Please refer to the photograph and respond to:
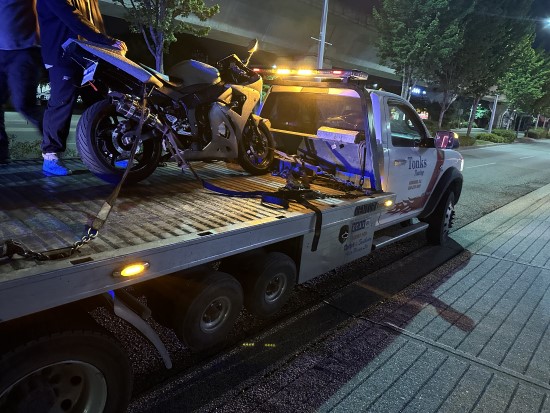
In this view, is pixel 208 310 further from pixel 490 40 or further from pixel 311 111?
pixel 490 40

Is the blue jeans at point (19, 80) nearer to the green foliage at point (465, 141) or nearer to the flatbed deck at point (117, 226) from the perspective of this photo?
the flatbed deck at point (117, 226)

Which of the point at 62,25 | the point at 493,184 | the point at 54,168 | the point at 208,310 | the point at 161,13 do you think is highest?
the point at 161,13

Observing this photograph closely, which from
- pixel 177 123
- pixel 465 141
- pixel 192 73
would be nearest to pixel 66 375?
pixel 177 123

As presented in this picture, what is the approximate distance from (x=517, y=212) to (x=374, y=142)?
19.4 feet

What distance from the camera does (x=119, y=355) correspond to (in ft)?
7.03

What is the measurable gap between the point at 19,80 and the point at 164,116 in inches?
67.0

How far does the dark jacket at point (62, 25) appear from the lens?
3.56 metres

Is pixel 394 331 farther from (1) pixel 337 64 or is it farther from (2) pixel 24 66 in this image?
(1) pixel 337 64

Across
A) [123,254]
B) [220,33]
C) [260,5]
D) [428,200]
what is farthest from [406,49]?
[123,254]

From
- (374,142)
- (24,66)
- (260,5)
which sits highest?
(260,5)

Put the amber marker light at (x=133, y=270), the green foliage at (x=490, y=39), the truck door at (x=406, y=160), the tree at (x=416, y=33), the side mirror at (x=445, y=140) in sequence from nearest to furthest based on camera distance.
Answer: the amber marker light at (x=133, y=270)
the truck door at (x=406, y=160)
the side mirror at (x=445, y=140)
the tree at (x=416, y=33)
the green foliage at (x=490, y=39)

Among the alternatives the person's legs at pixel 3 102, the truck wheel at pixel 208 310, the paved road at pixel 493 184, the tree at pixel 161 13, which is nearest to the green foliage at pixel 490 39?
the paved road at pixel 493 184

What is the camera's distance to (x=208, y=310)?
9.41ft

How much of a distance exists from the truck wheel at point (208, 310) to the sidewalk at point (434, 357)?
415mm
